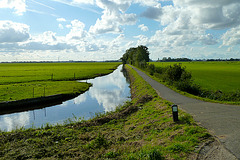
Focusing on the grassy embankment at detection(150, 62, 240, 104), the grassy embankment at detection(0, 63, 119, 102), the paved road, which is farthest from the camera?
the grassy embankment at detection(0, 63, 119, 102)

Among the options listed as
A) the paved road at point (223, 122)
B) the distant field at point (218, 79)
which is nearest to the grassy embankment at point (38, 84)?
the paved road at point (223, 122)

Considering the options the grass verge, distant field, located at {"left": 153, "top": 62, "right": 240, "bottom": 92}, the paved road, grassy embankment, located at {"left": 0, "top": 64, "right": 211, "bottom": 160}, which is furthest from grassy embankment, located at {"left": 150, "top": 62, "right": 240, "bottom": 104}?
the grass verge

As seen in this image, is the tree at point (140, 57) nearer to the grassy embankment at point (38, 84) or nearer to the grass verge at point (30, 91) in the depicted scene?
the grassy embankment at point (38, 84)

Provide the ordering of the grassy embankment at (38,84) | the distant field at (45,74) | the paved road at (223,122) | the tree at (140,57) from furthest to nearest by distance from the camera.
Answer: the tree at (140,57)
the distant field at (45,74)
the grassy embankment at (38,84)
the paved road at (223,122)

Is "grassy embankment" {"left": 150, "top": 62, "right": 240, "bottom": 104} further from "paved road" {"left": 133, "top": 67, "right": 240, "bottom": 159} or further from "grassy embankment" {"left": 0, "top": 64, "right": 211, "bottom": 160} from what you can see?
"grassy embankment" {"left": 0, "top": 64, "right": 211, "bottom": 160}

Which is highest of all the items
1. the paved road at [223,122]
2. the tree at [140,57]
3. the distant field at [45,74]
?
the tree at [140,57]

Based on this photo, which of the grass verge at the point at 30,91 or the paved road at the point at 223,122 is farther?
the grass verge at the point at 30,91

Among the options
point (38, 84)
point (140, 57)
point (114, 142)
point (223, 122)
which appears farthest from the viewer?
point (140, 57)

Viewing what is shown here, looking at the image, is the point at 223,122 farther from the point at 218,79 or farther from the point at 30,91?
the point at 218,79

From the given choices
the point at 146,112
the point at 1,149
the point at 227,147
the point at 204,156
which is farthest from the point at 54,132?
the point at 227,147

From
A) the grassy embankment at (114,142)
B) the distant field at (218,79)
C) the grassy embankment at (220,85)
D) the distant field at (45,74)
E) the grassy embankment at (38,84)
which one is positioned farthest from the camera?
the distant field at (45,74)

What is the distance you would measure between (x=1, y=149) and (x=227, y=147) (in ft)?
32.1

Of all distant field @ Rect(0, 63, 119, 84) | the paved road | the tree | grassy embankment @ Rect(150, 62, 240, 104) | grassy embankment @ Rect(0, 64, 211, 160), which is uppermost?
the tree

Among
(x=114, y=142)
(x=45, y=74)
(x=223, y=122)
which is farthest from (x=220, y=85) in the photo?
(x=45, y=74)
